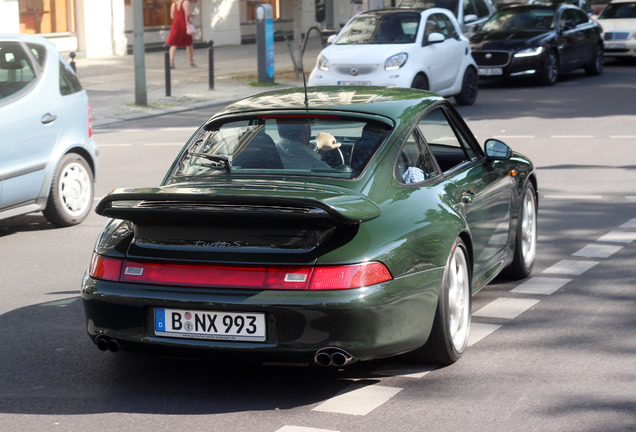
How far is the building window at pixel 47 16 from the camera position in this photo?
29641mm

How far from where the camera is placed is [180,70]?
27578 millimetres

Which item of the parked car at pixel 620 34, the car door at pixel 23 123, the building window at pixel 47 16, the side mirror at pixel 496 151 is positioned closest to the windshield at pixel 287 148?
the side mirror at pixel 496 151

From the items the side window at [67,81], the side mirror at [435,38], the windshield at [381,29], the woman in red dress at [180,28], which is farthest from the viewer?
the woman in red dress at [180,28]

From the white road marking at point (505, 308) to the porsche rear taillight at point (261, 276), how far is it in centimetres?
188

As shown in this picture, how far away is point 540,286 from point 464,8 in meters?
19.6

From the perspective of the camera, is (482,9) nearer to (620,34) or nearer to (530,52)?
(620,34)

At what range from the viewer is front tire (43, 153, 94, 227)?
10070 millimetres

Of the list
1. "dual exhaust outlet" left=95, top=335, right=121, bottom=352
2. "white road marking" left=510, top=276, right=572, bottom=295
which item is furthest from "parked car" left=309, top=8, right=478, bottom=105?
"dual exhaust outlet" left=95, top=335, right=121, bottom=352

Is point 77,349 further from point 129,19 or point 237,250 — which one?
point 129,19

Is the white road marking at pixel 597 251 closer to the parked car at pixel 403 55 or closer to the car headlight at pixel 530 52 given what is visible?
the parked car at pixel 403 55

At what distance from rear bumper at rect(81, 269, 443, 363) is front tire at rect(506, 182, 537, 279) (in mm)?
2305

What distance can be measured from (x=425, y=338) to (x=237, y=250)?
1.05 meters

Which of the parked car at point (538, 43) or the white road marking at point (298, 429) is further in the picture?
the parked car at point (538, 43)

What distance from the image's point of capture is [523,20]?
78.7 ft
